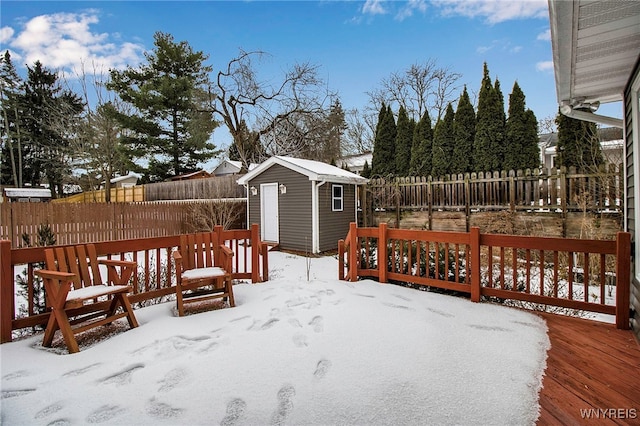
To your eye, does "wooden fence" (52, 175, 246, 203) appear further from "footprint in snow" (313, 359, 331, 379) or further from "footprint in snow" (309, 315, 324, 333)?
"footprint in snow" (313, 359, 331, 379)

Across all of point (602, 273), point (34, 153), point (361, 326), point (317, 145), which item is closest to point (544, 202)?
point (602, 273)

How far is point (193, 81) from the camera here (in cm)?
1816

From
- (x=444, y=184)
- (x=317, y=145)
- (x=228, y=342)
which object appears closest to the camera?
(x=228, y=342)

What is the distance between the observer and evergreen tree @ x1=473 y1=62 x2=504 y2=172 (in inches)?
395

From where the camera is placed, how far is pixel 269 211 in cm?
1023

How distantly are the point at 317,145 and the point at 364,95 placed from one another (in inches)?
255

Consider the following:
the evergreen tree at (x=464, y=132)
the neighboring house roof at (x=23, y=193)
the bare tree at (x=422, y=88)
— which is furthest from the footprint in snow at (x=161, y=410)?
the neighboring house roof at (x=23, y=193)

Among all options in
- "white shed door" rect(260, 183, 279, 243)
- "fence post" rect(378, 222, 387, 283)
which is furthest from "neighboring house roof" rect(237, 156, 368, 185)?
"fence post" rect(378, 222, 387, 283)

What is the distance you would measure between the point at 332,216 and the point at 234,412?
8.14 meters

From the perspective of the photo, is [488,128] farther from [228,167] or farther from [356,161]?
[228,167]

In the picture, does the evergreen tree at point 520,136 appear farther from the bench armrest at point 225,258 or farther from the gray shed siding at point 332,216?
the bench armrest at point 225,258

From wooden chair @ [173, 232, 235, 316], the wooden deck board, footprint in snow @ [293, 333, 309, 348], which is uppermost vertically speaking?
wooden chair @ [173, 232, 235, 316]

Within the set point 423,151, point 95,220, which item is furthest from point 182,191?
point 423,151

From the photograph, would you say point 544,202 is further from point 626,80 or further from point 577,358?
point 577,358
